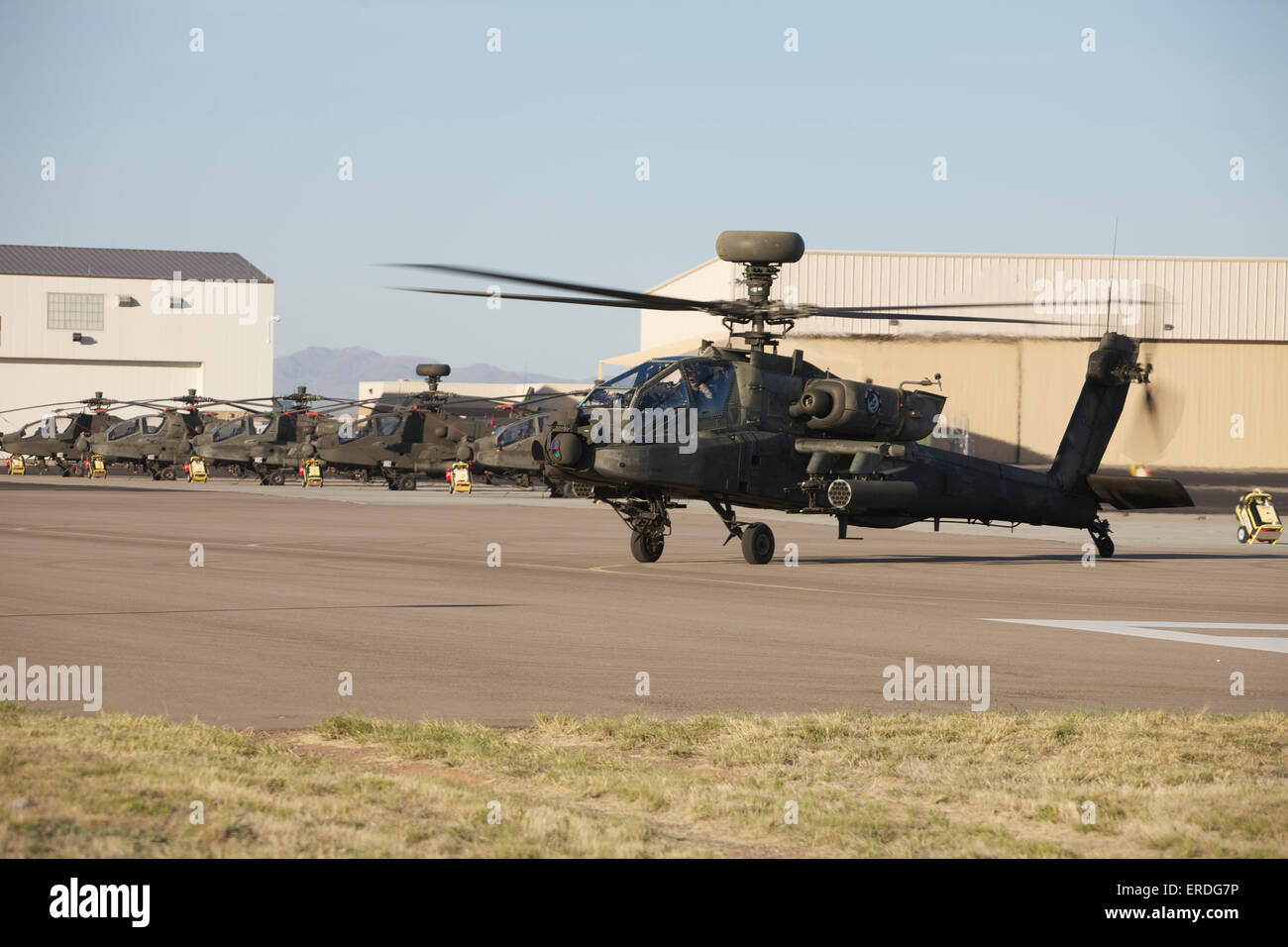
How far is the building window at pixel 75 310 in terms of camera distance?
89312 millimetres

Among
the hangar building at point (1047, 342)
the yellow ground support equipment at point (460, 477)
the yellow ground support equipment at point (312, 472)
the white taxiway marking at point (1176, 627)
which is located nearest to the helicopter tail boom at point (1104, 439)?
the white taxiway marking at point (1176, 627)

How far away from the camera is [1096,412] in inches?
974

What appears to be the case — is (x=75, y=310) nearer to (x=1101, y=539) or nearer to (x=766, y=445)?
(x=766, y=445)

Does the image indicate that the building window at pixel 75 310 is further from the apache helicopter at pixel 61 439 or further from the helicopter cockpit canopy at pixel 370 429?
the helicopter cockpit canopy at pixel 370 429

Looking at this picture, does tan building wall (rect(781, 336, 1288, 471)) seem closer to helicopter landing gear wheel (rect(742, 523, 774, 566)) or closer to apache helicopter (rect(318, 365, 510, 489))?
apache helicopter (rect(318, 365, 510, 489))

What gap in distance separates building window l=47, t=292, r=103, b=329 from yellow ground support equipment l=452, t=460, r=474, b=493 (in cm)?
4989

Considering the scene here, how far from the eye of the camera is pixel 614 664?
11.3 meters

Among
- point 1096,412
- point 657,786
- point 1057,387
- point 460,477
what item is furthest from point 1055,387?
point 657,786

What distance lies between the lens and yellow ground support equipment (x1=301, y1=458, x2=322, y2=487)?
53.5 meters

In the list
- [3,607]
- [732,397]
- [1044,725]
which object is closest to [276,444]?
[732,397]

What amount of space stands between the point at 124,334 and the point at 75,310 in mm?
3632

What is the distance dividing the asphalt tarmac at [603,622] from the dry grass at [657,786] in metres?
0.82
